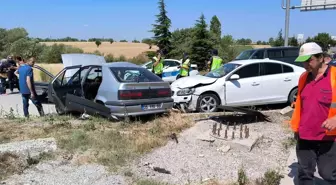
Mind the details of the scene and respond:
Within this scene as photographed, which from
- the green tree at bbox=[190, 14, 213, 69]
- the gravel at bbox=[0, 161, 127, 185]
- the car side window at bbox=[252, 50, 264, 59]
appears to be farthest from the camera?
the green tree at bbox=[190, 14, 213, 69]

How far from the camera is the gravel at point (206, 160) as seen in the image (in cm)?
518

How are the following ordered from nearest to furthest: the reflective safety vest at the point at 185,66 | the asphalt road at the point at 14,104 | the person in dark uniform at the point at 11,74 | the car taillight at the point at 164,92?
the car taillight at the point at 164,92 → the asphalt road at the point at 14,104 → the reflective safety vest at the point at 185,66 → the person in dark uniform at the point at 11,74

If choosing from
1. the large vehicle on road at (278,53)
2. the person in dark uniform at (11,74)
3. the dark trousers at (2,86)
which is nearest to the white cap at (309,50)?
the large vehicle on road at (278,53)

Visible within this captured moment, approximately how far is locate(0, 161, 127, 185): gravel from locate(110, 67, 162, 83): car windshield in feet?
10.4

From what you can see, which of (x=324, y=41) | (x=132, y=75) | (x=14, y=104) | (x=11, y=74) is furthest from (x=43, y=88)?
(x=324, y=41)

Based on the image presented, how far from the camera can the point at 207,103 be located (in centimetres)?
1007

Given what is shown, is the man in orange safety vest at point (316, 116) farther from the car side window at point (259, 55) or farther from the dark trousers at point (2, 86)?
the dark trousers at point (2, 86)

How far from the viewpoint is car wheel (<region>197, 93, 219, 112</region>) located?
1005 centimetres

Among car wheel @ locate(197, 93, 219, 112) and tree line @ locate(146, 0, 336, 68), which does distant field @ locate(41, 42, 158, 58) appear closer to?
tree line @ locate(146, 0, 336, 68)

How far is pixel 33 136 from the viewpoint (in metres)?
7.48

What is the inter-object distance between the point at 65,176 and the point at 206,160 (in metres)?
2.09

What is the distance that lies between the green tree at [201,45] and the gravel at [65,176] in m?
29.3

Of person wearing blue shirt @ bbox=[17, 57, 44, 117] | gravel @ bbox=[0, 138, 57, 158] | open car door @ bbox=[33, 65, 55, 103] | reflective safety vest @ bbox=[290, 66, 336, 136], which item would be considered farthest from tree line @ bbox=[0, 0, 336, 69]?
reflective safety vest @ bbox=[290, 66, 336, 136]

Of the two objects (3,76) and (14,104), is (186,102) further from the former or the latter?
(3,76)
